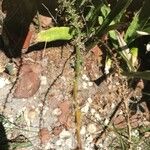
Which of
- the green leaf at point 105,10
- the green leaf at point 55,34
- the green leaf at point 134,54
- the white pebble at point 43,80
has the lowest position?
the white pebble at point 43,80

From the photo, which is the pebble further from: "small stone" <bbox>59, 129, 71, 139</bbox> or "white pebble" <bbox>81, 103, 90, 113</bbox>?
"small stone" <bbox>59, 129, 71, 139</bbox>

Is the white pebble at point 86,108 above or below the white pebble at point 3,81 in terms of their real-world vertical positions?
below

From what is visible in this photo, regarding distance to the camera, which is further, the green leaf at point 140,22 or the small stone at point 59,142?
the small stone at point 59,142

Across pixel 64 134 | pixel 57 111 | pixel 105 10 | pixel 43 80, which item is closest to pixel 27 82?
pixel 43 80

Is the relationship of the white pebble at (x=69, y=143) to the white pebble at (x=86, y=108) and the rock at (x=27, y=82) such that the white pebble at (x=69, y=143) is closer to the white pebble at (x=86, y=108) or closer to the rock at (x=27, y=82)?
the white pebble at (x=86, y=108)

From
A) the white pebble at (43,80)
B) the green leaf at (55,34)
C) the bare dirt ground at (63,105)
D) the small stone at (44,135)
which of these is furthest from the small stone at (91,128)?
the green leaf at (55,34)

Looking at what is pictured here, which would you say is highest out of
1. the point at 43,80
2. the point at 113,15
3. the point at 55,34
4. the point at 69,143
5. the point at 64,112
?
the point at 113,15

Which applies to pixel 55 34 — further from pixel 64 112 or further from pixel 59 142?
pixel 59 142
